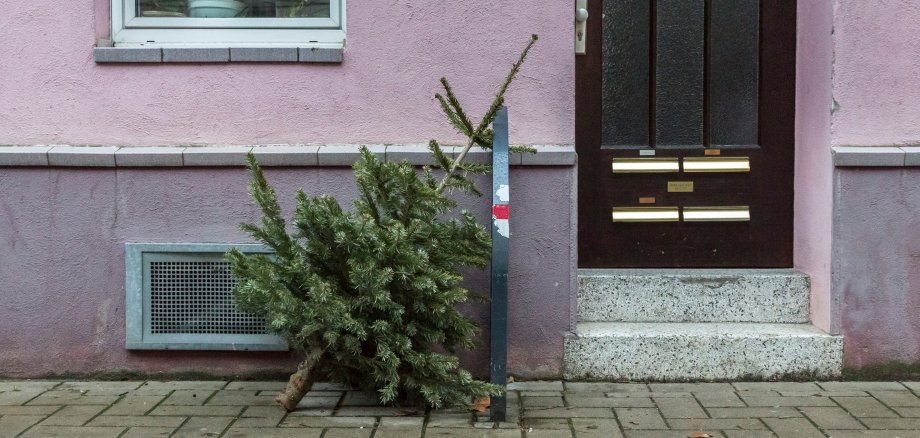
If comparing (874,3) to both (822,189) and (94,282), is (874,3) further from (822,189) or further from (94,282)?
(94,282)

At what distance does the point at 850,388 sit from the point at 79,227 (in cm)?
401

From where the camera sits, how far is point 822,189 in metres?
5.21

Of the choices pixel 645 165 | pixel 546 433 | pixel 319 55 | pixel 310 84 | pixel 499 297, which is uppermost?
pixel 319 55

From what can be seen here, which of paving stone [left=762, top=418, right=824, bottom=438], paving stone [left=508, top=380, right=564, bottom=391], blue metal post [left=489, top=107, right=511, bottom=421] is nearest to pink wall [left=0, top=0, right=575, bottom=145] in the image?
blue metal post [left=489, top=107, right=511, bottom=421]

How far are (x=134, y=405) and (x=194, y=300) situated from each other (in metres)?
0.66

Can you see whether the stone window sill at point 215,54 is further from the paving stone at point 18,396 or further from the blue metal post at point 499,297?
the paving stone at point 18,396

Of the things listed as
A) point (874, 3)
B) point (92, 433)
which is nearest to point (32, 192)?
point (92, 433)

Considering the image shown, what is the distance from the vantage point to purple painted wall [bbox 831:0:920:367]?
5.09 m

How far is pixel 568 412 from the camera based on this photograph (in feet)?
14.9

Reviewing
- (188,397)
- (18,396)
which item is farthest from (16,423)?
(188,397)

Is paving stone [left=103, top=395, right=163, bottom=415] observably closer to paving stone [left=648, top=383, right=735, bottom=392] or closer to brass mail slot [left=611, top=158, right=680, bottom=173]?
paving stone [left=648, top=383, right=735, bottom=392]

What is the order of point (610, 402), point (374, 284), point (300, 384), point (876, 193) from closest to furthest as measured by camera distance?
point (374, 284), point (300, 384), point (610, 402), point (876, 193)

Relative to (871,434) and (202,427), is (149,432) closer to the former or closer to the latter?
(202,427)

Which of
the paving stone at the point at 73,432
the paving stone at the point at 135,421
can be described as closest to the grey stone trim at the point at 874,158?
the paving stone at the point at 135,421
